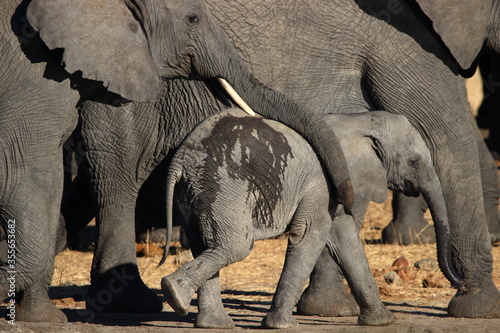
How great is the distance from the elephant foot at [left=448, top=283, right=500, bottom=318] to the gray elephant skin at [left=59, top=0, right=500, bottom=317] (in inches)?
1.2

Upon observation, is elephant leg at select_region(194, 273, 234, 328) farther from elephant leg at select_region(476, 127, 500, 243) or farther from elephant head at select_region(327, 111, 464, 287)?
elephant leg at select_region(476, 127, 500, 243)

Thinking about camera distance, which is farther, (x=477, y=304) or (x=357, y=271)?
(x=477, y=304)

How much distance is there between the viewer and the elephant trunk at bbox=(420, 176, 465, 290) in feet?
18.0

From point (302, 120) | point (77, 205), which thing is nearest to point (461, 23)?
point (302, 120)

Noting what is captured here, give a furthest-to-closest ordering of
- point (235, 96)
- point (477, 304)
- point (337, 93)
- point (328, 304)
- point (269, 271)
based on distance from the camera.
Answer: point (269, 271)
point (337, 93)
point (328, 304)
point (477, 304)
point (235, 96)

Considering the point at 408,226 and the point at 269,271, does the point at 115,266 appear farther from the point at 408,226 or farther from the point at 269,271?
the point at 408,226

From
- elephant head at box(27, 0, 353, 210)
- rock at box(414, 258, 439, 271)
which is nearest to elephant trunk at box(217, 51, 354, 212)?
elephant head at box(27, 0, 353, 210)

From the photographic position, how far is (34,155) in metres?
4.90

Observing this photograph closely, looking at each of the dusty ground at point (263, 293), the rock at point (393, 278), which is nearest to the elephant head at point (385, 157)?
the dusty ground at point (263, 293)

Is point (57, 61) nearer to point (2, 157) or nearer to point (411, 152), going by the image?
point (2, 157)

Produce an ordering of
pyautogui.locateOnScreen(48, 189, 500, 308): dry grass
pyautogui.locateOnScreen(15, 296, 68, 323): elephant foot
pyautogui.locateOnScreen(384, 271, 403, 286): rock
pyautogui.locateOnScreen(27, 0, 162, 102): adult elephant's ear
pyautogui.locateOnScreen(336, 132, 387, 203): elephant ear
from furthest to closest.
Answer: pyautogui.locateOnScreen(384, 271, 403, 286): rock < pyautogui.locateOnScreen(48, 189, 500, 308): dry grass < pyautogui.locateOnScreen(336, 132, 387, 203): elephant ear < pyautogui.locateOnScreen(15, 296, 68, 323): elephant foot < pyautogui.locateOnScreen(27, 0, 162, 102): adult elephant's ear

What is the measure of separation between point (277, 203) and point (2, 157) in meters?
1.23

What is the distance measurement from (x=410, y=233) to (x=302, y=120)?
346cm

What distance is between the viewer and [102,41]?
4.90 m
